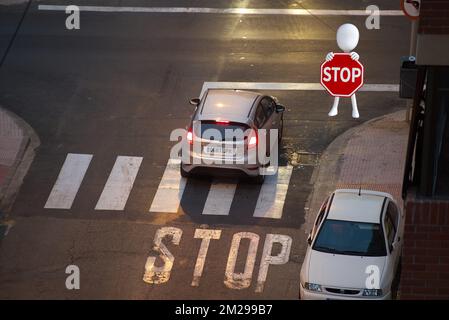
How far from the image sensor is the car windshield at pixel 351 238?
16.6 metres

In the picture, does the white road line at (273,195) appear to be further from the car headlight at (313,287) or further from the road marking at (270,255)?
the car headlight at (313,287)

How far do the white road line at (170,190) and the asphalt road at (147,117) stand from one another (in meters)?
0.15

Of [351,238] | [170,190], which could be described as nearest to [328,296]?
[351,238]

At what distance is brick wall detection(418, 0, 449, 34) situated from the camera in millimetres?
10852

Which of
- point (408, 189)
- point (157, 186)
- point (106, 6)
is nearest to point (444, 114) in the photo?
point (408, 189)

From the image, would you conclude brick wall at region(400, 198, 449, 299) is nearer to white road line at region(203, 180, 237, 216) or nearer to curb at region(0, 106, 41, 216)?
white road line at region(203, 180, 237, 216)

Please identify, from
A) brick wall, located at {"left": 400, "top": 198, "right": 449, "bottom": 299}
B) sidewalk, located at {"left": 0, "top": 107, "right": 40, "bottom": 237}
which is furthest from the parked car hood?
sidewalk, located at {"left": 0, "top": 107, "right": 40, "bottom": 237}

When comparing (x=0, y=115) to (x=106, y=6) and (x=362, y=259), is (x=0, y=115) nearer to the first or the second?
(x=106, y=6)

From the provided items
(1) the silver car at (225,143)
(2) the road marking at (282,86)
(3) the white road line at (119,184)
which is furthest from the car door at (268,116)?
(3) the white road line at (119,184)

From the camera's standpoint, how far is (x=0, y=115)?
24266mm

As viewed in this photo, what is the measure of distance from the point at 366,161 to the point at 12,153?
Result: 7845 millimetres

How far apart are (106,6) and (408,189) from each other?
19.7 metres

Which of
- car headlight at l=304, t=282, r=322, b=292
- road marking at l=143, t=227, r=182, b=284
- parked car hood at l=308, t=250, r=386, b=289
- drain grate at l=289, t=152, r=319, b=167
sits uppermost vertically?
parked car hood at l=308, t=250, r=386, b=289

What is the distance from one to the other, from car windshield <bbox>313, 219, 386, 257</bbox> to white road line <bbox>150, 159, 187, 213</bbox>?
13.8 feet
